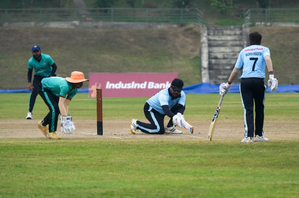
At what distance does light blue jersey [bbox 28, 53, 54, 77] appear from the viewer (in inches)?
578

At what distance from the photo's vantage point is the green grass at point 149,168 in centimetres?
536

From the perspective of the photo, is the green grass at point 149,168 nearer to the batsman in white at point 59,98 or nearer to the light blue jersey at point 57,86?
the batsman in white at point 59,98

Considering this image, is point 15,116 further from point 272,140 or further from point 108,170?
point 108,170

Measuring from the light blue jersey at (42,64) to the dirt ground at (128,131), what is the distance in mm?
1532

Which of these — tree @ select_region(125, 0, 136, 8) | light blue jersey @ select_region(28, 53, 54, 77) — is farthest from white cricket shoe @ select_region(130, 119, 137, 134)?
tree @ select_region(125, 0, 136, 8)

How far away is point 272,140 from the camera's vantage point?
9555 millimetres

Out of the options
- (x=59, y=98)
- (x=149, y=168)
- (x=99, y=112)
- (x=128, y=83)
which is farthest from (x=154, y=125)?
(x=128, y=83)

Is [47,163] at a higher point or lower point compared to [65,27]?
lower

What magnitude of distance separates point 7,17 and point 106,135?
133 ft

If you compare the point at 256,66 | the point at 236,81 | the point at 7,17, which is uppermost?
the point at 7,17

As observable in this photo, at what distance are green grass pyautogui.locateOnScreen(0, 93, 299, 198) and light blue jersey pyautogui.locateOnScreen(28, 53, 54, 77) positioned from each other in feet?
17.8

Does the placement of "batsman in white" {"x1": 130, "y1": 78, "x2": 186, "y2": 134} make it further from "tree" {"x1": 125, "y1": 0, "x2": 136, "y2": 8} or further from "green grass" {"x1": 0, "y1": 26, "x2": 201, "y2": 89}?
"tree" {"x1": 125, "y1": 0, "x2": 136, "y2": 8}

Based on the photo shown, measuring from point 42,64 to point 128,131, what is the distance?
4232 mm

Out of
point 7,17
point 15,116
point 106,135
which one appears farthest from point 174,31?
point 106,135
